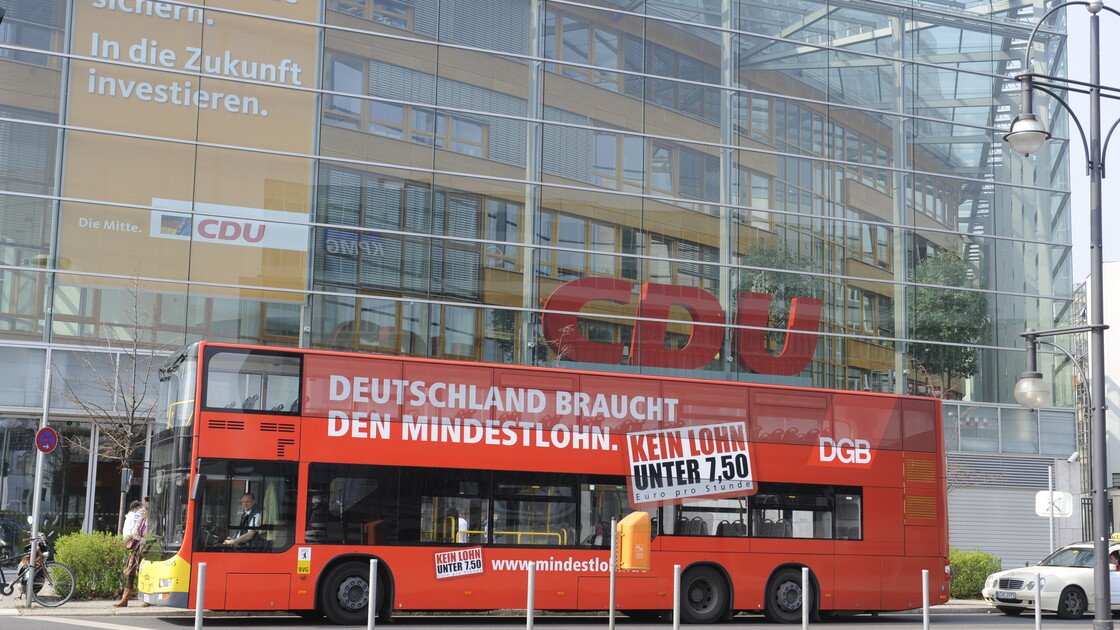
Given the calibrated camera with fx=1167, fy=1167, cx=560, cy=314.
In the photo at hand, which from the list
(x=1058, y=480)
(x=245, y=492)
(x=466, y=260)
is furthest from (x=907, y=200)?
(x=245, y=492)

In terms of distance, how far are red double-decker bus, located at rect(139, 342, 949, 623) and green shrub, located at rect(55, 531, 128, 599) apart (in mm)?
3136

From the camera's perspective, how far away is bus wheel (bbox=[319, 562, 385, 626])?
16.0 metres

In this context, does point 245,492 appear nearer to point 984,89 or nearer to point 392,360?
point 392,360

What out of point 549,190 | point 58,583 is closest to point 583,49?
point 549,190

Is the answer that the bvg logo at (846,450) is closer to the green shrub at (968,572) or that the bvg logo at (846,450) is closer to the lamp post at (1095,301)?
the lamp post at (1095,301)

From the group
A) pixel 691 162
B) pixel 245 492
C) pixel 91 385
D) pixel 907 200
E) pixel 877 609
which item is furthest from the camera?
pixel 907 200

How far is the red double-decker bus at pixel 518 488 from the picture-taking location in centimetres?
1552

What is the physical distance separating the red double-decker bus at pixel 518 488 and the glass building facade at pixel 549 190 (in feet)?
27.2

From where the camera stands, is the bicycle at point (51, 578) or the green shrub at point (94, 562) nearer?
the bicycle at point (51, 578)

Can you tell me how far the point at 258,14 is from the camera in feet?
84.4

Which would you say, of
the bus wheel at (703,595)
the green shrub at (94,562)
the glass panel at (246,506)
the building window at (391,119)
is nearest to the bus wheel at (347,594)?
the glass panel at (246,506)

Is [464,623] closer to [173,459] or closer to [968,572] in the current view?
[173,459]

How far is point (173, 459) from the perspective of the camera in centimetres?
1553

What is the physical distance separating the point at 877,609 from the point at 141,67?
1811 cm
